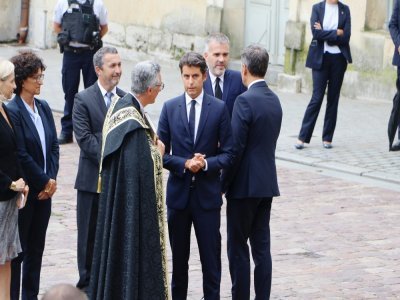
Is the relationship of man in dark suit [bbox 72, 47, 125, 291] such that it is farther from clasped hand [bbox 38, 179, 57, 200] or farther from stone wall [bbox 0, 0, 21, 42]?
stone wall [bbox 0, 0, 21, 42]

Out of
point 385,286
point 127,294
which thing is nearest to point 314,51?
point 385,286

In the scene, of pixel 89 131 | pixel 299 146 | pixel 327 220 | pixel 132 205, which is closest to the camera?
pixel 132 205

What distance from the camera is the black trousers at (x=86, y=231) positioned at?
888 cm

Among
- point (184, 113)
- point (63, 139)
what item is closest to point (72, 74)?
point (63, 139)

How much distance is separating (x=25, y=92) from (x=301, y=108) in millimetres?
9106

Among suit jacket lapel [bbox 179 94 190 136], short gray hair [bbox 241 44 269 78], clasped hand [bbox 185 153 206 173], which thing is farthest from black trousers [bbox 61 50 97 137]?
clasped hand [bbox 185 153 206 173]

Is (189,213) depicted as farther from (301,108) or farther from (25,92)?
(301,108)

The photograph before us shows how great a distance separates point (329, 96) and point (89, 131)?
613cm

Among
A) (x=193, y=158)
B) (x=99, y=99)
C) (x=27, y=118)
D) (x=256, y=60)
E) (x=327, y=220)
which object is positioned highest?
(x=256, y=60)

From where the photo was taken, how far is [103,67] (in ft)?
29.7

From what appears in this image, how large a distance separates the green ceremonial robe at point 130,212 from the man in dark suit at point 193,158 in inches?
24.6

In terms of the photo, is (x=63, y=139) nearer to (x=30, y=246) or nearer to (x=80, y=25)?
(x=80, y=25)

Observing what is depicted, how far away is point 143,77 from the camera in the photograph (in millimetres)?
7637

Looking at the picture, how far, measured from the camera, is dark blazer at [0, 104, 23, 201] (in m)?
7.82
